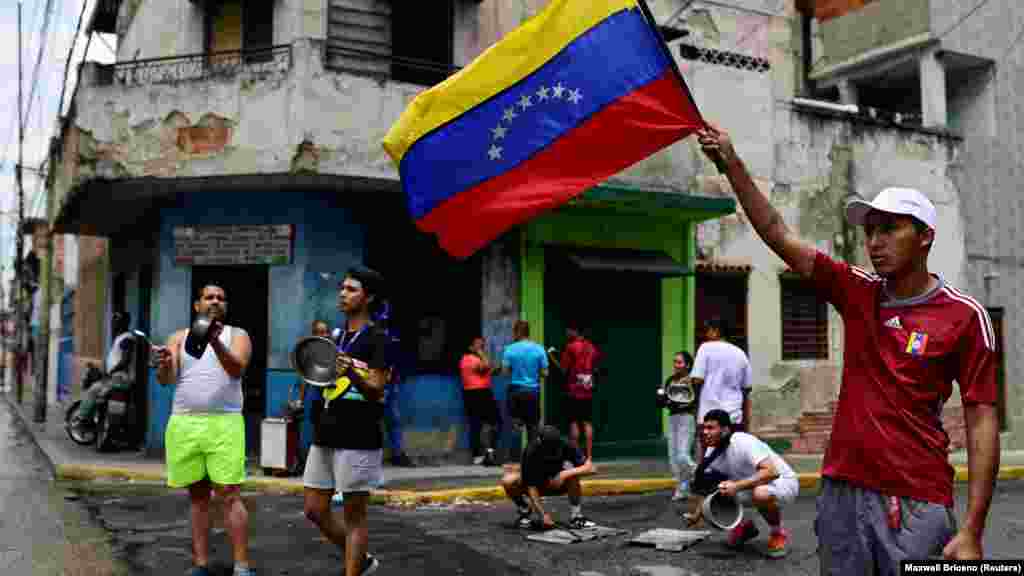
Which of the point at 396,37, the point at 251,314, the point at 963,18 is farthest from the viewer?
the point at 963,18

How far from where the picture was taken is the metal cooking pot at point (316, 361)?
4.99 metres

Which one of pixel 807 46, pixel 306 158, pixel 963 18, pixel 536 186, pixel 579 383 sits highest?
pixel 807 46

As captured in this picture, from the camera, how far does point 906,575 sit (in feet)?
8.69

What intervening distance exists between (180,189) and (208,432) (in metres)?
7.49

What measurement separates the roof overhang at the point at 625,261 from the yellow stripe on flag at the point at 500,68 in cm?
810

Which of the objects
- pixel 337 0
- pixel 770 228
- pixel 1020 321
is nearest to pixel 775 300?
pixel 1020 321

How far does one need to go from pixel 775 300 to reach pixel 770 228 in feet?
41.2

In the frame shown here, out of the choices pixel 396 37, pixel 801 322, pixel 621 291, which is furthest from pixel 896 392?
pixel 801 322

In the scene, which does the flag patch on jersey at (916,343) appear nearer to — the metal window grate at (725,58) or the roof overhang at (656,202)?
the roof overhang at (656,202)

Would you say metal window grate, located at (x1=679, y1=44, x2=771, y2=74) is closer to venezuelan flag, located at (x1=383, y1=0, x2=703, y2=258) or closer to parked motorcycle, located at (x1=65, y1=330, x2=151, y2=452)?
parked motorcycle, located at (x1=65, y1=330, x2=151, y2=452)

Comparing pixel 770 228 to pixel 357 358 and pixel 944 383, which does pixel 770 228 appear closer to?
pixel 944 383

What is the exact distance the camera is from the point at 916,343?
112 inches

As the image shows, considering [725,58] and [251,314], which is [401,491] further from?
[725,58]

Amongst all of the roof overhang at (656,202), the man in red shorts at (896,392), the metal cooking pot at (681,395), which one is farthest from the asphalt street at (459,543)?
the roof overhang at (656,202)
